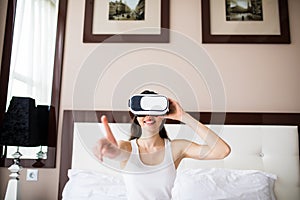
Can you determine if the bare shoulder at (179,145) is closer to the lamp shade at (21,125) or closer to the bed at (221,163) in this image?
the bed at (221,163)

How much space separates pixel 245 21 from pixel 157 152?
1211 mm

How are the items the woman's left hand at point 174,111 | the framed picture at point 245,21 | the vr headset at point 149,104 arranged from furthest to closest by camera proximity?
the framed picture at point 245,21 → the woman's left hand at point 174,111 → the vr headset at point 149,104

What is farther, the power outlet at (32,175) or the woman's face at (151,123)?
the power outlet at (32,175)

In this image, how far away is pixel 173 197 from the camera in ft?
5.90

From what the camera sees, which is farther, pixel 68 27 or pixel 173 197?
pixel 68 27

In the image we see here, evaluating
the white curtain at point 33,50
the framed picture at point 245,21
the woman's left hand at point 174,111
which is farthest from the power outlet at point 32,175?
the framed picture at point 245,21

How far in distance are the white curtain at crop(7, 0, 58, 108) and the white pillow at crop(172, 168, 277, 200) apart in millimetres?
1130

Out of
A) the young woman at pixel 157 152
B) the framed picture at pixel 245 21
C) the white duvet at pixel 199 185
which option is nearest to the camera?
the young woman at pixel 157 152

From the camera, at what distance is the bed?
1812 millimetres

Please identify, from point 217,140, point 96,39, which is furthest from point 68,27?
point 217,140

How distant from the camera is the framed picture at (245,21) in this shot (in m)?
2.37

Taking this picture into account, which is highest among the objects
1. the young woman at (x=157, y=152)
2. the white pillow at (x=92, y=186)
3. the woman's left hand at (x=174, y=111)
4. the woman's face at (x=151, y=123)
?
the woman's left hand at (x=174, y=111)

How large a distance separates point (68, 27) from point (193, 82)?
990 mm

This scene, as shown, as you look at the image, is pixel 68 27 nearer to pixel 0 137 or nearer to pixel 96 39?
pixel 96 39
